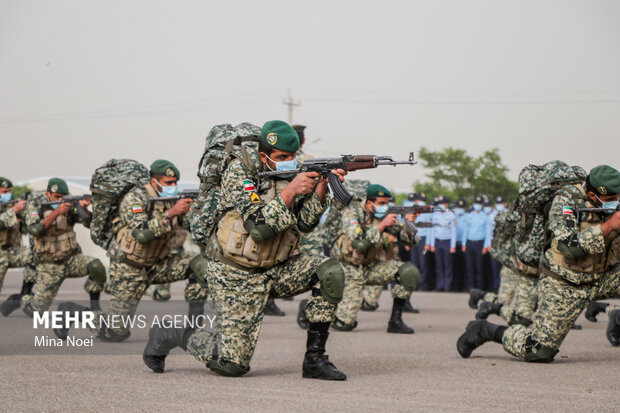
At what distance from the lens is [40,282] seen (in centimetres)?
1230

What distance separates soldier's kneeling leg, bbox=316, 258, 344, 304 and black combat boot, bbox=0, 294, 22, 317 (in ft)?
26.0

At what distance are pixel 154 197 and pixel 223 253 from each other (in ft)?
10.7

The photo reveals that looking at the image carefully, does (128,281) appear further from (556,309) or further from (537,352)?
(556,309)

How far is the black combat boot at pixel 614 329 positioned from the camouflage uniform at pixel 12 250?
8.52 metres

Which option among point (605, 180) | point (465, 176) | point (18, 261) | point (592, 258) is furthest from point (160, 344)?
point (465, 176)

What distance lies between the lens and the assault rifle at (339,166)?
6.57m

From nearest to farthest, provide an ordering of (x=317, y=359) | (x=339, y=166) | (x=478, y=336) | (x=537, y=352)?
1. (x=339, y=166)
2. (x=317, y=359)
3. (x=537, y=352)
4. (x=478, y=336)

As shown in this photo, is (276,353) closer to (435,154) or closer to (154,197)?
(154,197)

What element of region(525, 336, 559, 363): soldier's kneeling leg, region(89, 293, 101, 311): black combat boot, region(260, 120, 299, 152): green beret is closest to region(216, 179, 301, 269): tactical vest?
region(260, 120, 299, 152): green beret

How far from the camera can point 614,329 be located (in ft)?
31.2

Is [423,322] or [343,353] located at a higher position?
[343,353]

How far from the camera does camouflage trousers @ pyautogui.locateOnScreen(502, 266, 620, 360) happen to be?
786 cm

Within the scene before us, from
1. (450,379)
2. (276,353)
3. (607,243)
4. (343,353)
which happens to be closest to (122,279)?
(276,353)

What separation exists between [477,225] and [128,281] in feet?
39.7
